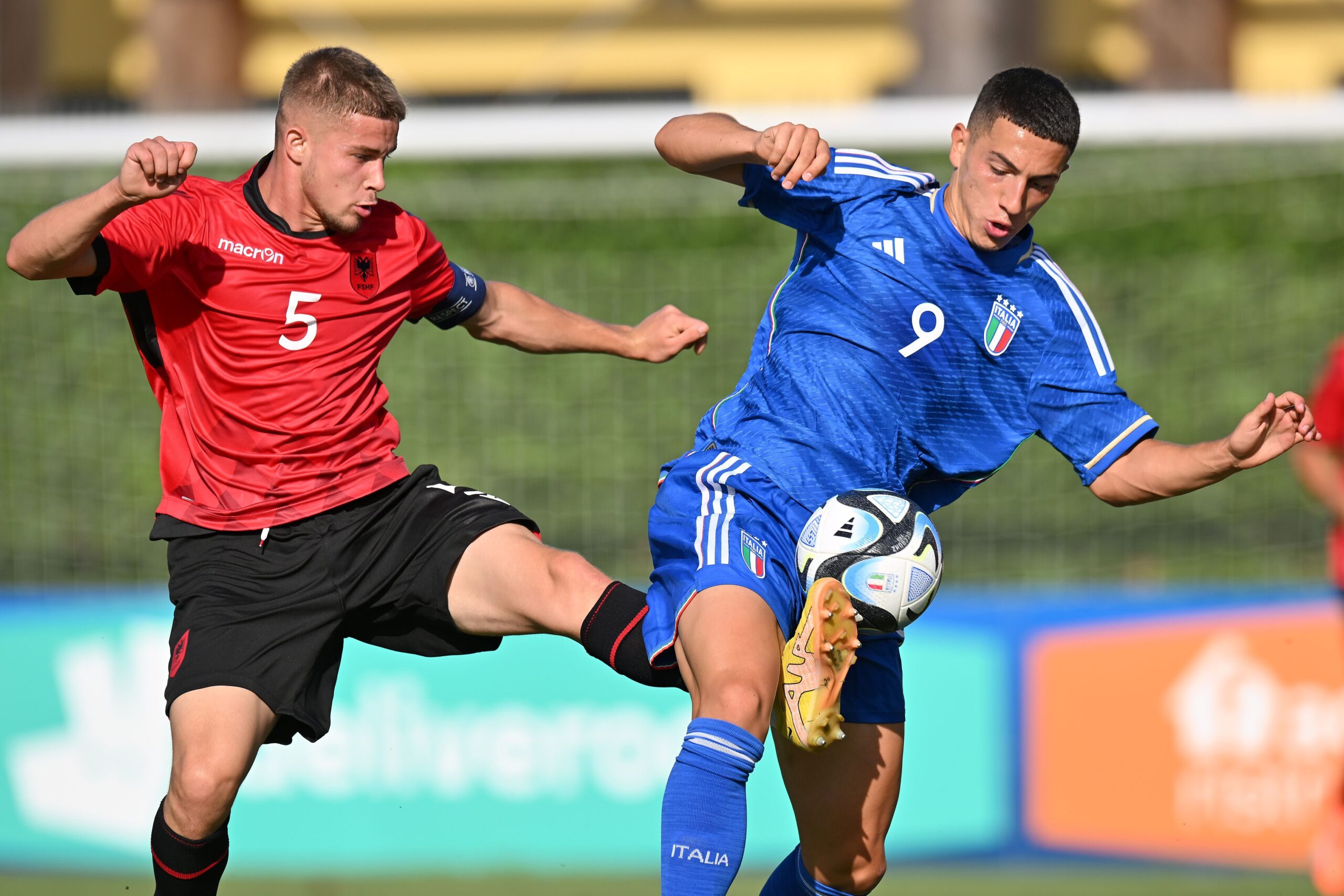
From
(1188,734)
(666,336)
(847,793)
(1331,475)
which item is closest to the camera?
(1331,475)

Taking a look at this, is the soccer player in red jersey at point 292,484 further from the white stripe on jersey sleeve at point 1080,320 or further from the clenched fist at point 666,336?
the white stripe on jersey sleeve at point 1080,320

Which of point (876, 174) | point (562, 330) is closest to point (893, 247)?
point (876, 174)

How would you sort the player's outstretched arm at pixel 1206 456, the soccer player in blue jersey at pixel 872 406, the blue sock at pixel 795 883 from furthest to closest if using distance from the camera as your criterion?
the blue sock at pixel 795 883 < the player's outstretched arm at pixel 1206 456 < the soccer player in blue jersey at pixel 872 406

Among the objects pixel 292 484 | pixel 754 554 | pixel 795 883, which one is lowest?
pixel 795 883

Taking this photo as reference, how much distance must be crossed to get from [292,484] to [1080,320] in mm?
2321

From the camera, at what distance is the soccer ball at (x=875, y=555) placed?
13.1 feet

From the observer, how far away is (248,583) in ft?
14.6

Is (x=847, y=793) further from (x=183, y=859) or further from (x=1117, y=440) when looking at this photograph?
(x=183, y=859)

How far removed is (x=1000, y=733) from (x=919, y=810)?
516 millimetres

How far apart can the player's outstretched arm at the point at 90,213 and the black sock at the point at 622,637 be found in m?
1.61

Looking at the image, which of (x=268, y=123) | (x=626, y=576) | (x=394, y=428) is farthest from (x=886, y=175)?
(x=268, y=123)

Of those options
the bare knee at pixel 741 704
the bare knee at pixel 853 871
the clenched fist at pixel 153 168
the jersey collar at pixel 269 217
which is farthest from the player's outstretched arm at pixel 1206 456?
the clenched fist at pixel 153 168

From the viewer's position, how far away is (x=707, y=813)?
3.61m

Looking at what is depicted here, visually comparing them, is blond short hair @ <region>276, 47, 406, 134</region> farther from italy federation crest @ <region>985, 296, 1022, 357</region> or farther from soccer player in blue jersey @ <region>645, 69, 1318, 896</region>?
italy federation crest @ <region>985, 296, 1022, 357</region>
